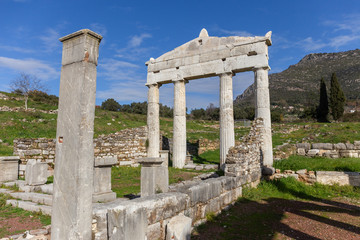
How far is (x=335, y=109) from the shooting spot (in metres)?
36.8

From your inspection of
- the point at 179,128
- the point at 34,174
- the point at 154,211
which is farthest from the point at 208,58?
the point at 154,211

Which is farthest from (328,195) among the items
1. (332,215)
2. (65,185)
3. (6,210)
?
(6,210)

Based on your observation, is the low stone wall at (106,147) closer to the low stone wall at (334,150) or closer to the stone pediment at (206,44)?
the stone pediment at (206,44)

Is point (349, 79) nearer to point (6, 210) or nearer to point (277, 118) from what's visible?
point (277, 118)

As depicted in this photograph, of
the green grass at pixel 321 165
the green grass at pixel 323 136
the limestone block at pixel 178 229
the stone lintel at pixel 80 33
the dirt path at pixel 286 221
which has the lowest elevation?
the dirt path at pixel 286 221

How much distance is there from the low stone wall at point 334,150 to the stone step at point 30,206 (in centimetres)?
1399

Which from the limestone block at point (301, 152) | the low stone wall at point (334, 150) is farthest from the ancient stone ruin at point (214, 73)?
the low stone wall at point (334, 150)

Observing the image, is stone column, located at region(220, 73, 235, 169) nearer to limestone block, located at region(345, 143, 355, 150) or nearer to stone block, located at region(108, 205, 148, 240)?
limestone block, located at region(345, 143, 355, 150)

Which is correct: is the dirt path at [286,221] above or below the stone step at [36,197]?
below

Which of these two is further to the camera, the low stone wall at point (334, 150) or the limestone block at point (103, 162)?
the low stone wall at point (334, 150)

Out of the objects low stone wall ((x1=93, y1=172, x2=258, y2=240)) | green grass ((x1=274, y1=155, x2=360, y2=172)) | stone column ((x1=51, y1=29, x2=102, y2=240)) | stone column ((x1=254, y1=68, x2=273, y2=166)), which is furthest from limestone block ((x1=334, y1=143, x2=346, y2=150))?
stone column ((x1=51, y1=29, x2=102, y2=240))

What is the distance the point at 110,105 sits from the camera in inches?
1836

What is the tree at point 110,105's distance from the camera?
1829 inches

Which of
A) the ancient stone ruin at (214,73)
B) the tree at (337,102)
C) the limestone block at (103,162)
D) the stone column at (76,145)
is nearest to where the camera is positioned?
the stone column at (76,145)
